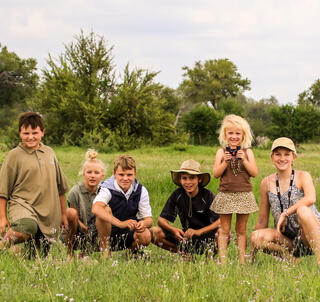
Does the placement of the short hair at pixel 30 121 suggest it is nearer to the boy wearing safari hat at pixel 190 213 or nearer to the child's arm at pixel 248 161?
the boy wearing safari hat at pixel 190 213

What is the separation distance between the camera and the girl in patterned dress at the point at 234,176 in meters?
5.61

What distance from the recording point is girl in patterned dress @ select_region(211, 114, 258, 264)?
18.4ft

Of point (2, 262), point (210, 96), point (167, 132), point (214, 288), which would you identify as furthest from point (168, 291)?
point (210, 96)

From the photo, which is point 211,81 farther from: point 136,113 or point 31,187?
point 31,187

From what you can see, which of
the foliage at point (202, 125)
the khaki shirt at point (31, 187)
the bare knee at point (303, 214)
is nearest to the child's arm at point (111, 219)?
the khaki shirt at point (31, 187)

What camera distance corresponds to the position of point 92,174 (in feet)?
19.5

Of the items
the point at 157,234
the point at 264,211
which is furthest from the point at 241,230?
the point at 157,234

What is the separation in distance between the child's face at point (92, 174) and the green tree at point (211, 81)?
7035 centimetres

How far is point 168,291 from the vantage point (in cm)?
335

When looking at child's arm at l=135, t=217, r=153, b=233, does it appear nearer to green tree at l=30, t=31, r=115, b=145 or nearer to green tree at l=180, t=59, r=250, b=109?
green tree at l=30, t=31, r=115, b=145

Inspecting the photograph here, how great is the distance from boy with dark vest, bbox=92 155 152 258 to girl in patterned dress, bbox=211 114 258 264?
0.92 metres

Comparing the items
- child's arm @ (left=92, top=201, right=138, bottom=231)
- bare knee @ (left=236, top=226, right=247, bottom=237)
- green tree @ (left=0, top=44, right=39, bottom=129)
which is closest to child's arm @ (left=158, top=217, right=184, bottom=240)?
child's arm @ (left=92, top=201, right=138, bottom=231)

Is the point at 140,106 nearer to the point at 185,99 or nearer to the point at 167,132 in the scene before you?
the point at 167,132

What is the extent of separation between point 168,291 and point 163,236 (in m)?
2.56
